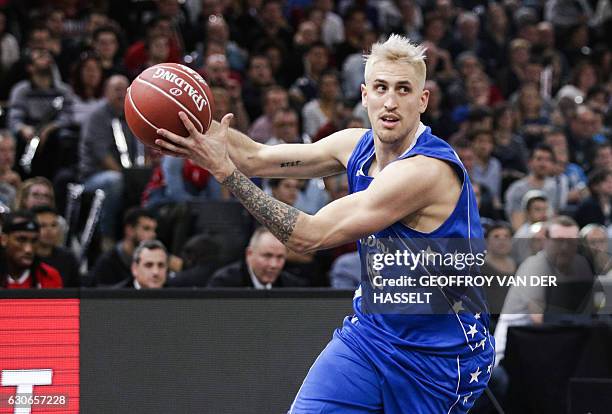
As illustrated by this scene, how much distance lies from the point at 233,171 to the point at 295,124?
6495mm

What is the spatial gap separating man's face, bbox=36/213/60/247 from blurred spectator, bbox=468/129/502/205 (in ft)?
14.8

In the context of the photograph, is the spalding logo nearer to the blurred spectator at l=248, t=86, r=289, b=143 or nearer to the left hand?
the left hand

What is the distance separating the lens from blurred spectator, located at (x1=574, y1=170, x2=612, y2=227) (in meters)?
10.4

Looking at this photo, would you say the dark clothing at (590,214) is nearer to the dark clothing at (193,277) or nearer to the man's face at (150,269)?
the dark clothing at (193,277)

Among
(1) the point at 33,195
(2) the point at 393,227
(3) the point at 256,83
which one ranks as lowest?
(2) the point at 393,227

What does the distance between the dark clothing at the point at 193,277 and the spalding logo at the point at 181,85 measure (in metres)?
3.49

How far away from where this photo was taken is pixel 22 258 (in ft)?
24.9

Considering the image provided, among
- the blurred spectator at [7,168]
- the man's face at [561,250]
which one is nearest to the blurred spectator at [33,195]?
the blurred spectator at [7,168]

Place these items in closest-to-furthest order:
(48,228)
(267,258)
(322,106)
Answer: (267,258) < (48,228) < (322,106)

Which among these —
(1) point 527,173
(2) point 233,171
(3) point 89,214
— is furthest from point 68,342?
(1) point 527,173

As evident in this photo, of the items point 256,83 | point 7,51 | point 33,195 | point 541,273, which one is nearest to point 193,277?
point 33,195

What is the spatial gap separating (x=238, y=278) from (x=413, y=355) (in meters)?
3.57

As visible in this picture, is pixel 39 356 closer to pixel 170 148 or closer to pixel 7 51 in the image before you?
pixel 170 148

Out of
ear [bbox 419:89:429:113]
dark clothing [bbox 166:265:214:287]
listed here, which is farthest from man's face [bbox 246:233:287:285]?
ear [bbox 419:89:429:113]
